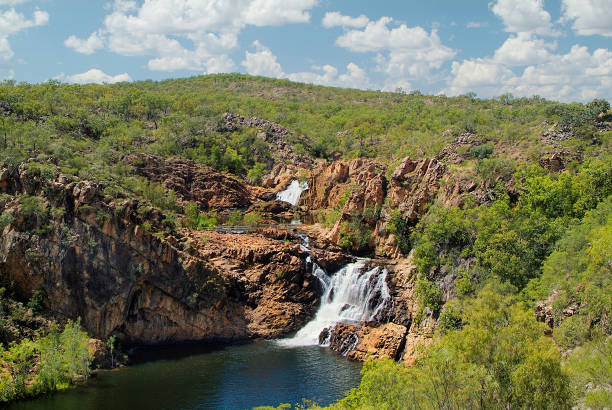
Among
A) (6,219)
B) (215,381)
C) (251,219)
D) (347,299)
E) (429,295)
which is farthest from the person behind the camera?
(251,219)

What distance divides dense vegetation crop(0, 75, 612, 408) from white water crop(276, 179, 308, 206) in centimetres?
830

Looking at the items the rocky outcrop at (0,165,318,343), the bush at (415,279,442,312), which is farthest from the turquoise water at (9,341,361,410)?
the bush at (415,279,442,312)

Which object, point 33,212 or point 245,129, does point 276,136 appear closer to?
point 245,129

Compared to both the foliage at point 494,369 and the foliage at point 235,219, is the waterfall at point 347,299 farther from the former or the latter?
the foliage at point 494,369

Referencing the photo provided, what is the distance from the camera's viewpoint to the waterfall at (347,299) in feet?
197

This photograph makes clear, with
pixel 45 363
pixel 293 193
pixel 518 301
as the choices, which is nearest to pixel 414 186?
pixel 518 301

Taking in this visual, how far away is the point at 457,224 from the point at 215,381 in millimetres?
29976

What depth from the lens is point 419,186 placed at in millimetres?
70438

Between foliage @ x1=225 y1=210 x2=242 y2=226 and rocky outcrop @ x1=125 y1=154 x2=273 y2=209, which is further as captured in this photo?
rocky outcrop @ x1=125 y1=154 x2=273 y2=209

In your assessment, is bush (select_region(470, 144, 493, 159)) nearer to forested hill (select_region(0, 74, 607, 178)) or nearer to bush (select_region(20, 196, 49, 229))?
forested hill (select_region(0, 74, 607, 178))

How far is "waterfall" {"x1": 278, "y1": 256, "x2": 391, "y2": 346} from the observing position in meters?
60.0

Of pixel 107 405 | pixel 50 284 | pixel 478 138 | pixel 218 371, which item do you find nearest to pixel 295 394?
pixel 218 371

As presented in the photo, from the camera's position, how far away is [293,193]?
95.4 metres

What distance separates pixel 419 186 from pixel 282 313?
80.3 feet
